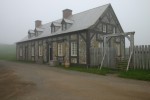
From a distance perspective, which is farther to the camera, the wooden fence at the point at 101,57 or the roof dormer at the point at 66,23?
the roof dormer at the point at 66,23

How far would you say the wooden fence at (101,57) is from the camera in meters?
18.1

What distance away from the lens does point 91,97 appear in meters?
7.45

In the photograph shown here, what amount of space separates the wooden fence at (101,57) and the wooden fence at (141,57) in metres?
2.22

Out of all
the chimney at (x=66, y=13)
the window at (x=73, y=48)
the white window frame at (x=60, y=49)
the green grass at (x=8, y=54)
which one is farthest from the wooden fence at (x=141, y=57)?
the green grass at (x=8, y=54)

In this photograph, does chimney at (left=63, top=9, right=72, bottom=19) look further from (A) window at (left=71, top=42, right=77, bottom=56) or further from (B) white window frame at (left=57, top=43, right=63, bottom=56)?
(A) window at (left=71, top=42, right=77, bottom=56)

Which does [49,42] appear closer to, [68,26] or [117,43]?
[68,26]

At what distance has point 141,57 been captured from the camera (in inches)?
631

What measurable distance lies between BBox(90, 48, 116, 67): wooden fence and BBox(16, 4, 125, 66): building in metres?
0.17

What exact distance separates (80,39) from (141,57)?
7.93 m

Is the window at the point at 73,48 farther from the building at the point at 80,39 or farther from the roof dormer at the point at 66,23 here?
the roof dormer at the point at 66,23

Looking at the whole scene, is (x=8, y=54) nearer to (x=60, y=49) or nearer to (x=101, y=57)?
(x=60, y=49)

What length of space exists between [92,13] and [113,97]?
743 inches

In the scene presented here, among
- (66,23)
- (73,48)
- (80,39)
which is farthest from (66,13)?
(80,39)

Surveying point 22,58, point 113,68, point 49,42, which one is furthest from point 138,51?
point 22,58
